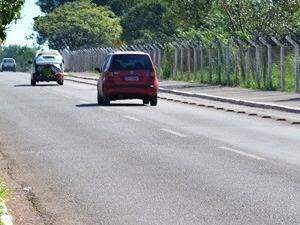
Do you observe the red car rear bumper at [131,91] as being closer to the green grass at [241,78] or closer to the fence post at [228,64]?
the green grass at [241,78]

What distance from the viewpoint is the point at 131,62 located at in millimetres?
34750

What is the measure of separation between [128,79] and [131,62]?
0.70 meters

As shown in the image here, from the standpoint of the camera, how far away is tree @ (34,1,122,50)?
398 feet

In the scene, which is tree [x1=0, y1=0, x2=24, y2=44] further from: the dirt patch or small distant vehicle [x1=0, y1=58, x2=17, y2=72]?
small distant vehicle [x1=0, y1=58, x2=17, y2=72]

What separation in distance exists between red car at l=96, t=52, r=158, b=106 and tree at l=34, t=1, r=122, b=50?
8497 cm

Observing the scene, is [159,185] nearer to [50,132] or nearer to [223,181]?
[223,181]

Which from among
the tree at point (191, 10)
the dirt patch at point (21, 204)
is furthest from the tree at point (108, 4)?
the dirt patch at point (21, 204)

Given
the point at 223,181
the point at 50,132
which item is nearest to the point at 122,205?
the point at 223,181

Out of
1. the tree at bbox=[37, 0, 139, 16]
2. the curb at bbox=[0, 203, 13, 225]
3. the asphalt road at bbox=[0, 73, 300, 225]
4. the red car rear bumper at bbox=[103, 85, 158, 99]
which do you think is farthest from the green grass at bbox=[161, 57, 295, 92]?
the tree at bbox=[37, 0, 139, 16]

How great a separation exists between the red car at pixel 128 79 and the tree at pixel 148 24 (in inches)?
2683

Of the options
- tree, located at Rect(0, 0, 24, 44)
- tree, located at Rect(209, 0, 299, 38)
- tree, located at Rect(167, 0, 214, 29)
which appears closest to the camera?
tree, located at Rect(0, 0, 24, 44)

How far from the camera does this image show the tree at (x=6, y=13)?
1461 cm

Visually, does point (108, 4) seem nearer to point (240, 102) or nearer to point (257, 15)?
point (257, 15)

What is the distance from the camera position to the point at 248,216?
34.1ft
